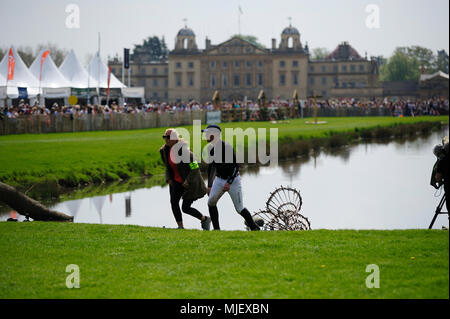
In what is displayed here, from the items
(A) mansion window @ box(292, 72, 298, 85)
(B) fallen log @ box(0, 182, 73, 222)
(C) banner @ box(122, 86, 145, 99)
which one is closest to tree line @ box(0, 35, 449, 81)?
(A) mansion window @ box(292, 72, 298, 85)

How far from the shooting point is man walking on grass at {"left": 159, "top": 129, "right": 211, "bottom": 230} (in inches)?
475

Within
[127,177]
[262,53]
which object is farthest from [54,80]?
[262,53]

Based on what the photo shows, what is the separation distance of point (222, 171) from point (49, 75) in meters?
31.5

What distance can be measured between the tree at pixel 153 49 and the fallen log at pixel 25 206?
129273 mm

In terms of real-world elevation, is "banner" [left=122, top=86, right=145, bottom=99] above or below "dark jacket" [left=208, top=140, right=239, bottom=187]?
above

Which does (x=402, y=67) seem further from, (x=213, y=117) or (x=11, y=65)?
(x=11, y=65)

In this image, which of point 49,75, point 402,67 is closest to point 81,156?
point 49,75

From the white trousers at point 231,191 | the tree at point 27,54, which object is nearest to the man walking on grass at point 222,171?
the white trousers at point 231,191

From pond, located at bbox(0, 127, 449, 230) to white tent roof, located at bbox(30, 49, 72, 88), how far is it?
1626 centimetres

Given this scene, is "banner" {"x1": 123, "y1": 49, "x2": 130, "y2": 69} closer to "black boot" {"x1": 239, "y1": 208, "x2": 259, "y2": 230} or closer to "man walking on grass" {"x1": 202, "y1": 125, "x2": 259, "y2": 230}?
"man walking on grass" {"x1": 202, "y1": 125, "x2": 259, "y2": 230}

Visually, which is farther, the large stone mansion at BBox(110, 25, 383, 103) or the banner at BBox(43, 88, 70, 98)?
the large stone mansion at BBox(110, 25, 383, 103)

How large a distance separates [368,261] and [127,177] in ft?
56.6

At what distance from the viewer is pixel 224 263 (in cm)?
842
